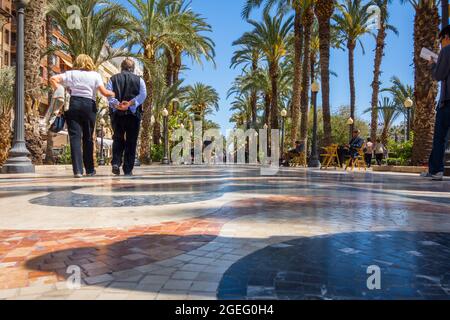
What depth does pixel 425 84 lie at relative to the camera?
1424cm

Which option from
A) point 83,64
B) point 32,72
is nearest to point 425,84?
point 83,64

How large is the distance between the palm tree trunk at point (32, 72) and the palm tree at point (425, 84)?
46.7ft

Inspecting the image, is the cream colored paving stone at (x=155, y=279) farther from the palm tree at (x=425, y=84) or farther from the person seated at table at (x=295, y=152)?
the person seated at table at (x=295, y=152)

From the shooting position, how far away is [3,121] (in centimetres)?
1352

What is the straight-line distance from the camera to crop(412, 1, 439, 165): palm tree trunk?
14.1 meters

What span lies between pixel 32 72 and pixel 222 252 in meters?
14.7

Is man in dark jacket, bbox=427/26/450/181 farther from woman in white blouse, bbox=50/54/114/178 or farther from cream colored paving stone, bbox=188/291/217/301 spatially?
cream colored paving stone, bbox=188/291/217/301

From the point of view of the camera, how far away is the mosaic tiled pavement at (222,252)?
57.8 inches

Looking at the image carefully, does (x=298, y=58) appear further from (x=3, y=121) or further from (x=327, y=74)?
(x=3, y=121)

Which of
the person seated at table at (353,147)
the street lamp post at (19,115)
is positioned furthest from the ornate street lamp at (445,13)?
the street lamp post at (19,115)

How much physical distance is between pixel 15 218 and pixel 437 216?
343 cm

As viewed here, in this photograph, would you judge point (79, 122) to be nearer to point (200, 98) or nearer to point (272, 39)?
point (272, 39)

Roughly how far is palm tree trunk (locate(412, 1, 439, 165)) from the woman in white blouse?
12.0 metres
